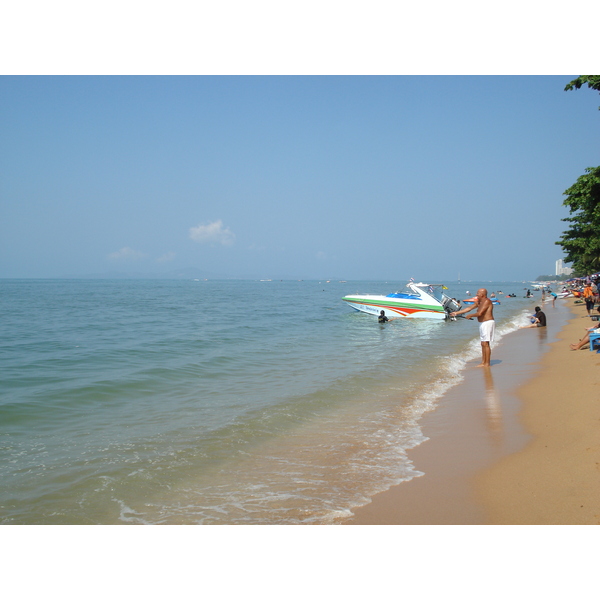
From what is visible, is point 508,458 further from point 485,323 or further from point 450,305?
point 450,305

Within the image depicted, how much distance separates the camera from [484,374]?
11125 mm

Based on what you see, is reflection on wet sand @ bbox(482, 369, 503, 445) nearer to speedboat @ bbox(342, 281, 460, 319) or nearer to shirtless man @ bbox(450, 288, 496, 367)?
shirtless man @ bbox(450, 288, 496, 367)

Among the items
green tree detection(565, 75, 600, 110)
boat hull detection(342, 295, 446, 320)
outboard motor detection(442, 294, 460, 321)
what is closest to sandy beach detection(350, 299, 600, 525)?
green tree detection(565, 75, 600, 110)

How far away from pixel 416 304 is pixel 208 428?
22.8m

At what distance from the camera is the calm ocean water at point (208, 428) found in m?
4.61

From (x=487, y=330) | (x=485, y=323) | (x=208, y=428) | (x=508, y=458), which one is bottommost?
(x=208, y=428)

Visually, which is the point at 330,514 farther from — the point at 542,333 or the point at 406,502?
the point at 542,333

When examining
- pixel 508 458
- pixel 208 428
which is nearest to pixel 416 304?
pixel 208 428

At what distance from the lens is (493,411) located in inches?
301

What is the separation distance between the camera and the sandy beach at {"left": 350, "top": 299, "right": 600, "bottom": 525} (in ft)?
13.1

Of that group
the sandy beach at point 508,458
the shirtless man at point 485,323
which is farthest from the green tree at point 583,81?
the sandy beach at point 508,458

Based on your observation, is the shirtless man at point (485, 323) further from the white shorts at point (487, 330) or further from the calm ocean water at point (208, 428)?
the calm ocean water at point (208, 428)

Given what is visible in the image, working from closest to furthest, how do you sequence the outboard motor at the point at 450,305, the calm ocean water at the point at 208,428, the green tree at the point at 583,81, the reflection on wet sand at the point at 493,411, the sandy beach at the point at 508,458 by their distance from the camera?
1. the sandy beach at the point at 508,458
2. the calm ocean water at the point at 208,428
3. the reflection on wet sand at the point at 493,411
4. the green tree at the point at 583,81
5. the outboard motor at the point at 450,305

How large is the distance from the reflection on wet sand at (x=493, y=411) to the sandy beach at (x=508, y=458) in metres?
0.01
